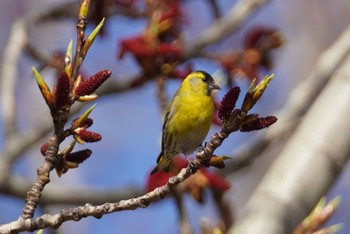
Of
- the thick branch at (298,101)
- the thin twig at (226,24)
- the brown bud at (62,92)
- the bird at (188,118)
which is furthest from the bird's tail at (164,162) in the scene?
the brown bud at (62,92)

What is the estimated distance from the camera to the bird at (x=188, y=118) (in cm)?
246

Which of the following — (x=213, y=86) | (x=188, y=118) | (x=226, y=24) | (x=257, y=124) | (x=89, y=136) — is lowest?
(x=257, y=124)

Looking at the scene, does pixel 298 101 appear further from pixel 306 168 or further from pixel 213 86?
pixel 306 168

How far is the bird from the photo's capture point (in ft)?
8.09

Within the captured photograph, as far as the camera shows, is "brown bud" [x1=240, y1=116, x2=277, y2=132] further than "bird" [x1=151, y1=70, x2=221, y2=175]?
No

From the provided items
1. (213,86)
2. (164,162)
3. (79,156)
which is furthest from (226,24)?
(79,156)

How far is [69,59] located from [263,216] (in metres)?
0.91

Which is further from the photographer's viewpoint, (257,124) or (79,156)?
(79,156)

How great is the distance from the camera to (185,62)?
10.5ft

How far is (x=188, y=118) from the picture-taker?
103 inches

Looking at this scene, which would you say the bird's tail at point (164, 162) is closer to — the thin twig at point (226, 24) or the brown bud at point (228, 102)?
the thin twig at point (226, 24)


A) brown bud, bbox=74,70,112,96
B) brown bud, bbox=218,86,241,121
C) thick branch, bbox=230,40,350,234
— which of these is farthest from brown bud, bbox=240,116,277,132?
thick branch, bbox=230,40,350,234

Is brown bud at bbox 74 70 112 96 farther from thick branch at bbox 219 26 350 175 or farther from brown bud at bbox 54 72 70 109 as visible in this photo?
thick branch at bbox 219 26 350 175

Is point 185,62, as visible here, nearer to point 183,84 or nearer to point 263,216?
point 183,84
